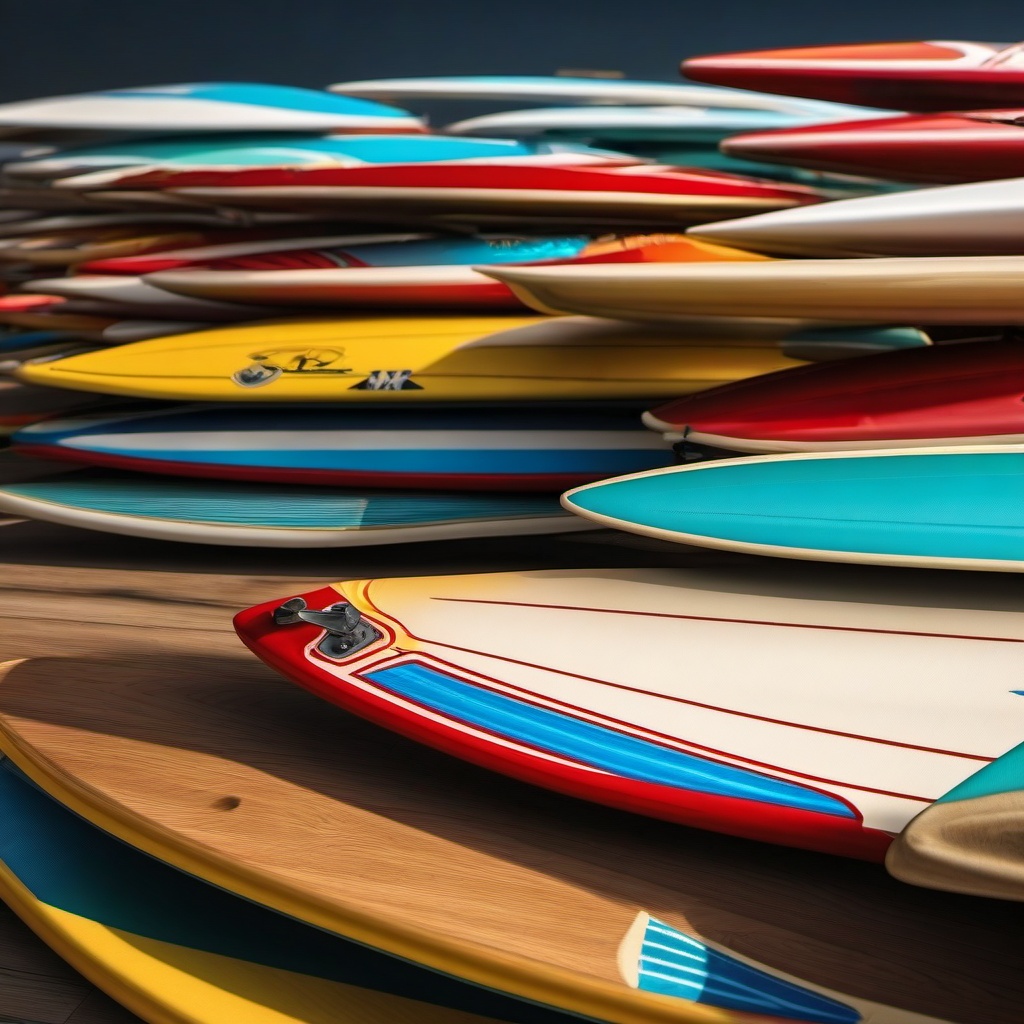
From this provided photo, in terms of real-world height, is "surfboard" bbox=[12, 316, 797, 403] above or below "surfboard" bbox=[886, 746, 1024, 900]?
→ above

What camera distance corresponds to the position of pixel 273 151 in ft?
5.59

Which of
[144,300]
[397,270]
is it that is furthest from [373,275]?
[144,300]

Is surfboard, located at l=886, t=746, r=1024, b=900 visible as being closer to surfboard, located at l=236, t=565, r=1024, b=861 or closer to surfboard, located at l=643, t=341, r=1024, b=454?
surfboard, located at l=236, t=565, r=1024, b=861

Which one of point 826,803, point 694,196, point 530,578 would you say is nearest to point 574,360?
point 694,196

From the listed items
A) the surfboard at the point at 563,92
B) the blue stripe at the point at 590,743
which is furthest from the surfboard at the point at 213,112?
the blue stripe at the point at 590,743

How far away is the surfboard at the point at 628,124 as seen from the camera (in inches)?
74.0

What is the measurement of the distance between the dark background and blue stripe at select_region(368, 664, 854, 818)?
2041mm

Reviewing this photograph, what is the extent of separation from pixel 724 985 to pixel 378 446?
0.83 m

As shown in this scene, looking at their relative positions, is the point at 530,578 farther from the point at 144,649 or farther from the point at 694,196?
the point at 694,196

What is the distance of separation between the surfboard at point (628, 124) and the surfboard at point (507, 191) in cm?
56

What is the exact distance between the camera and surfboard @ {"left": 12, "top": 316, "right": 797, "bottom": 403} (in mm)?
1205

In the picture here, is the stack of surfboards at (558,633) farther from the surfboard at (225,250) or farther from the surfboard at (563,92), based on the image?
the surfboard at (563,92)

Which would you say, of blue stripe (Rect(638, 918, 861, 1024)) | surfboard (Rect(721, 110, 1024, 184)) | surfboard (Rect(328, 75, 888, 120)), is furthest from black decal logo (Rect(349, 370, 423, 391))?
surfboard (Rect(328, 75, 888, 120))

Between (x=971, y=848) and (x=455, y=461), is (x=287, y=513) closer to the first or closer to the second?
(x=455, y=461)
